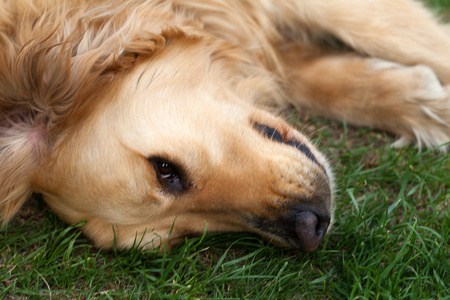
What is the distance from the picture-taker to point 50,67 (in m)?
2.40

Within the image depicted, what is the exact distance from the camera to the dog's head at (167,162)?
89.0 inches

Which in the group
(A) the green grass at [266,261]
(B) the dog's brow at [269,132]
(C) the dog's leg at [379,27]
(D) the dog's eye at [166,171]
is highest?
(C) the dog's leg at [379,27]

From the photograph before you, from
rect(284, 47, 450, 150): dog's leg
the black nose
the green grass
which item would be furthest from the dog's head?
rect(284, 47, 450, 150): dog's leg

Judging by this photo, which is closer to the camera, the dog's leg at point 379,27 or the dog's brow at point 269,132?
the dog's brow at point 269,132

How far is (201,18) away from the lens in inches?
115

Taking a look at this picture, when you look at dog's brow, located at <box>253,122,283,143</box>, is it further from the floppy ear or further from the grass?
the floppy ear

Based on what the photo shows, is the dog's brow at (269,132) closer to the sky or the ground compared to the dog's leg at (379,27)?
closer to the ground

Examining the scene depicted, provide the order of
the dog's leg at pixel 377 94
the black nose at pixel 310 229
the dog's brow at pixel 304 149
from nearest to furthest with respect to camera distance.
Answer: the black nose at pixel 310 229
the dog's brow at pixel 304 149
the dog's leg at pixel 377 94

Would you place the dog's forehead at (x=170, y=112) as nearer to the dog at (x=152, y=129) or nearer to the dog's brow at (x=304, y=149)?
the dog at (x=152, y=129)

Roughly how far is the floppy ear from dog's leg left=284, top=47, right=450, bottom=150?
1163 millimetres

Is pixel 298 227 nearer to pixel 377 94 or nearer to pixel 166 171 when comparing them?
pixel 166 171

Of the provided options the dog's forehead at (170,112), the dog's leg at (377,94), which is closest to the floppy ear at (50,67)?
the dog's forehead at (170,112)

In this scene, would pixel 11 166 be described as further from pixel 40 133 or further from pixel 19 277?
pixel 19 277

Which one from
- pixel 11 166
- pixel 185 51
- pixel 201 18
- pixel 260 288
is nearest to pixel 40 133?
pixel 11 166
